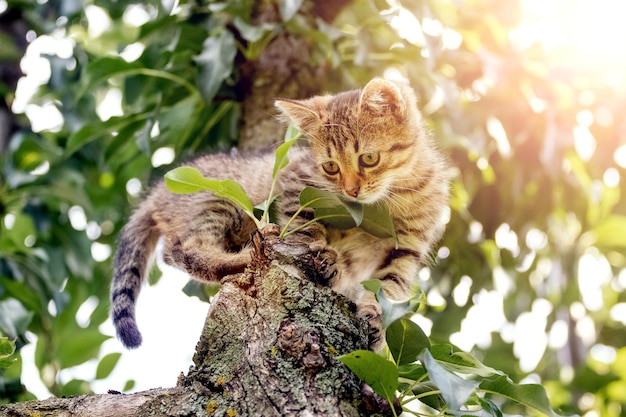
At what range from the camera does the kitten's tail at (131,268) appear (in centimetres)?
323

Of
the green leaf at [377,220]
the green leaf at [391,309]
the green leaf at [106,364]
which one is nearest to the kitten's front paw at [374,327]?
the green leaf at [377,220]

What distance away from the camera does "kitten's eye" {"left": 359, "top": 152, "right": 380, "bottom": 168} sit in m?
3.59

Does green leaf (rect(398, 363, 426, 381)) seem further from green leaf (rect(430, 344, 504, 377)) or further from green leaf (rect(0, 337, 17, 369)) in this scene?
green leaf (rect(0, 337, 17, 369))

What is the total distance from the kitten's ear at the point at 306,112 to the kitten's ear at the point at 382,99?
0.73 feet

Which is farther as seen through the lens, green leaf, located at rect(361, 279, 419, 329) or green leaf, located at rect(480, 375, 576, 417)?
green leaf, located at rect(480, 375, 576, 417)

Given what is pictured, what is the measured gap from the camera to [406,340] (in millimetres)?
2000

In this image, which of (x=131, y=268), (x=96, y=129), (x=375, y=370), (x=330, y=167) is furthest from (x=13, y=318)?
(x=375, y=370)

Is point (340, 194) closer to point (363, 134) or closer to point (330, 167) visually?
point (330, 167)

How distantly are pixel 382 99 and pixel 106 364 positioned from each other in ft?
7.81

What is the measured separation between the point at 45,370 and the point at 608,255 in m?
4.19

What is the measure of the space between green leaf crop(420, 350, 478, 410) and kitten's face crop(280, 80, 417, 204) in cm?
177

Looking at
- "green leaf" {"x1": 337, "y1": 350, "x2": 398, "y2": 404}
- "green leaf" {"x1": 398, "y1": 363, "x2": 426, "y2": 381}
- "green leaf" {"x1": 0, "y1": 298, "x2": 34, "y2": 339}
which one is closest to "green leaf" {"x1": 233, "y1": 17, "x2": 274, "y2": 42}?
"green leaf" {"x1": 0, "y1": 298, "x2": 34, "y2": 339}

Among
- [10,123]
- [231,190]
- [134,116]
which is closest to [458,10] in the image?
[134,116]

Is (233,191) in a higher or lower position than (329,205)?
higher
